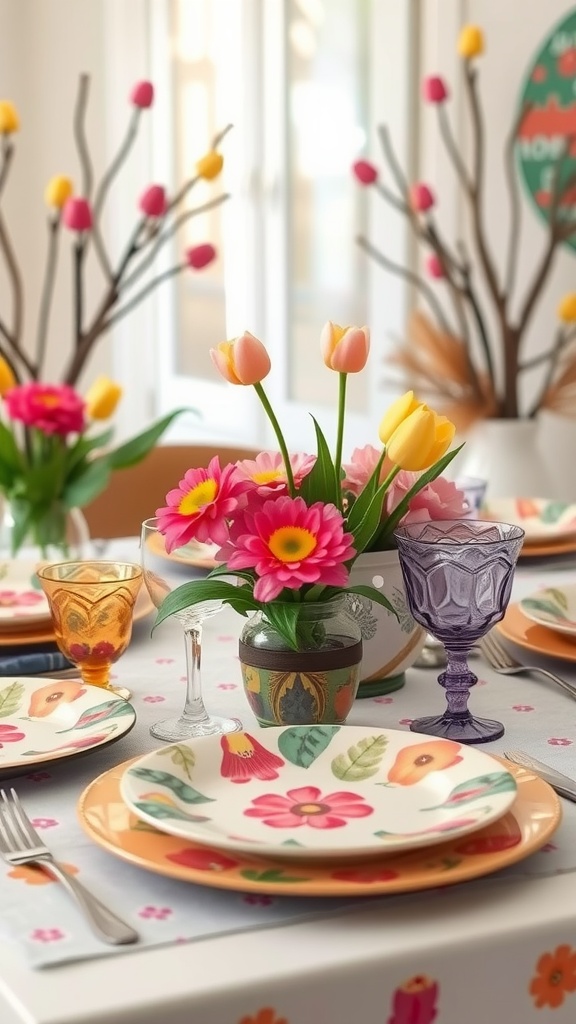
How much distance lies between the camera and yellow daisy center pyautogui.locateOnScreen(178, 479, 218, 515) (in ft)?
3.07

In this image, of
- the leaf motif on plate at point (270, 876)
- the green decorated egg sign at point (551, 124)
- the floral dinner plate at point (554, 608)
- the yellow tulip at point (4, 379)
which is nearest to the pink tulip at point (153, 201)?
the yellow tulip at point (4, 379)

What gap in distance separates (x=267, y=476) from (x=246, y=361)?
0.11 metres

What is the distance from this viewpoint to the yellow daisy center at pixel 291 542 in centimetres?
91

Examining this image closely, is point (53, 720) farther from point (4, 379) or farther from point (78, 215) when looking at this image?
point (78, 215)

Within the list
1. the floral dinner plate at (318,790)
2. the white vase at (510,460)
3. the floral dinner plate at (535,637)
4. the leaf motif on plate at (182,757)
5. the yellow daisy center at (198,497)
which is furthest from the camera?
the white vase at (510,460)

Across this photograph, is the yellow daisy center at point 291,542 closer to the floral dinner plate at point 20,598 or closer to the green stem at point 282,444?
the green stem at point 282,444

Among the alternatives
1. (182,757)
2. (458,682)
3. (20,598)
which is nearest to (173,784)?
(182,757)

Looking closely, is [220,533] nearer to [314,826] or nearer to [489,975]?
[314,826]

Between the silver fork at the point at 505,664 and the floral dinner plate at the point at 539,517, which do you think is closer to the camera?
the silver fork at the point at 505,664

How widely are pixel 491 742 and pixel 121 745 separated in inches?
10.1

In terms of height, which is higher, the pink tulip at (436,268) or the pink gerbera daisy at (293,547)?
the pink tulip at (436,268)

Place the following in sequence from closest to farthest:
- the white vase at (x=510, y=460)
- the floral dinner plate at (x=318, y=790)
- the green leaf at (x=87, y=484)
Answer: the floral dinner plate at (x=318, y=790) → the green leaf at (x=87, y=484) → the white vase at (x=510, y=460)

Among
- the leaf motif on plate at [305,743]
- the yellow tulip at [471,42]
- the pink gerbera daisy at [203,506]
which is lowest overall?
the leaf motif on plate at [305,743]

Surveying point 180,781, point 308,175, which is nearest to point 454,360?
point 308,175
